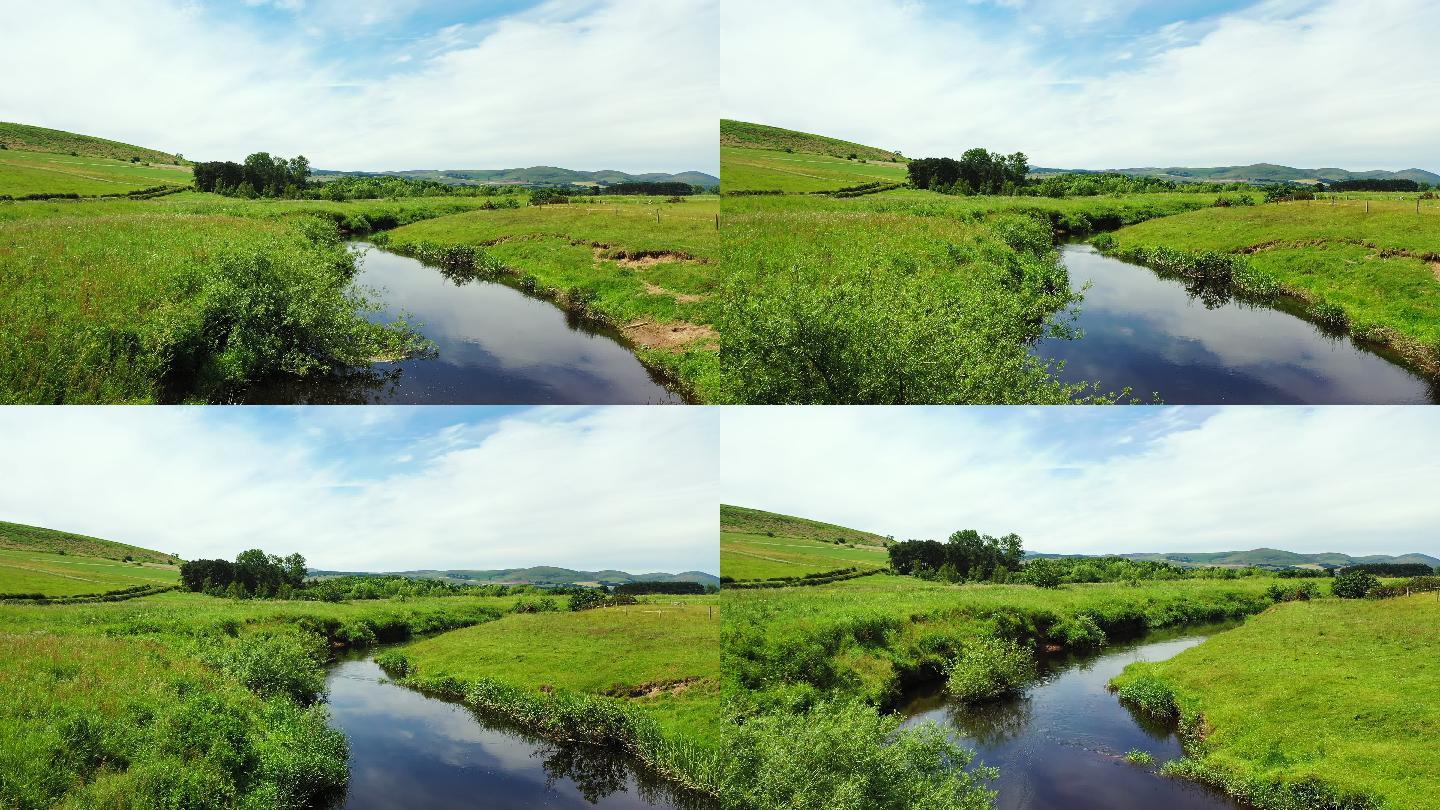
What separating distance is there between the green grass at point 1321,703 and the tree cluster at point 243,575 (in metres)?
49.7

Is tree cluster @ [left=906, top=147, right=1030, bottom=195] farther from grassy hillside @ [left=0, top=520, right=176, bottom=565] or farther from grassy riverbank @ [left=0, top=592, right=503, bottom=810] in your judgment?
grassy hillside @ [left=0, top=520, right=176, bottom=565]

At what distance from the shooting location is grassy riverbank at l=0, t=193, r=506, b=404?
17766 millimetres

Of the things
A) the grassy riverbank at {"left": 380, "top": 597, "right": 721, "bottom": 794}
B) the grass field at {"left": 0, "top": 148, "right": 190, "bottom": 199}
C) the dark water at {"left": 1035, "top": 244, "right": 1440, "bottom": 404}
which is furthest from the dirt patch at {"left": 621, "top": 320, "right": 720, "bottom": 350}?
the grass field at {"left": 0, "top": 148, "right": 190, "bottom": 199}

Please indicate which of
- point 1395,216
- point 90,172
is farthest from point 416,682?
point 90,172

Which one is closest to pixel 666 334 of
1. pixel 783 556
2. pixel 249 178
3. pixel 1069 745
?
pixel 1069 745

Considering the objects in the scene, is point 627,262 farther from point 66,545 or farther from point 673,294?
point 66,545

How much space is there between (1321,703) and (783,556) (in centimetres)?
3166

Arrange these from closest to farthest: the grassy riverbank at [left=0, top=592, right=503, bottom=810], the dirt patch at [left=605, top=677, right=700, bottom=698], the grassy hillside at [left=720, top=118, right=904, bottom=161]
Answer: the grassy riverbank at [left=0, top=592, right=503, bottom=810]
the dirt patch at [left=605, top=677, right=700, bottom=698]
the grassy hillside at [left=720, top=118, right=904, bottom=161]

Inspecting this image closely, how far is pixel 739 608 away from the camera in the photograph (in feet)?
83.9

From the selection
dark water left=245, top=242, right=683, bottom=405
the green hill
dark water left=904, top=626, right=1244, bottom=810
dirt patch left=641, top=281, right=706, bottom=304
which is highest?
dirt patch left=641, top=281, right=706, bottom=304

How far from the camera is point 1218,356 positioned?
2505 cm

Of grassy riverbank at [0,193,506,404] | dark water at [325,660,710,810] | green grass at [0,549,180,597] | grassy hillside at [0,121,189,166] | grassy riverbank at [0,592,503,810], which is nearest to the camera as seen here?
grassy riverbank at [0,592,503,810]

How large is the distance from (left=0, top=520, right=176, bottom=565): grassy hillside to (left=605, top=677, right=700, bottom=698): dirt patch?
44021mm

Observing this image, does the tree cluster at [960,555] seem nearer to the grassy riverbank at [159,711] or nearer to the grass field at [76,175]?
the grassy riverbank at [159,711]
